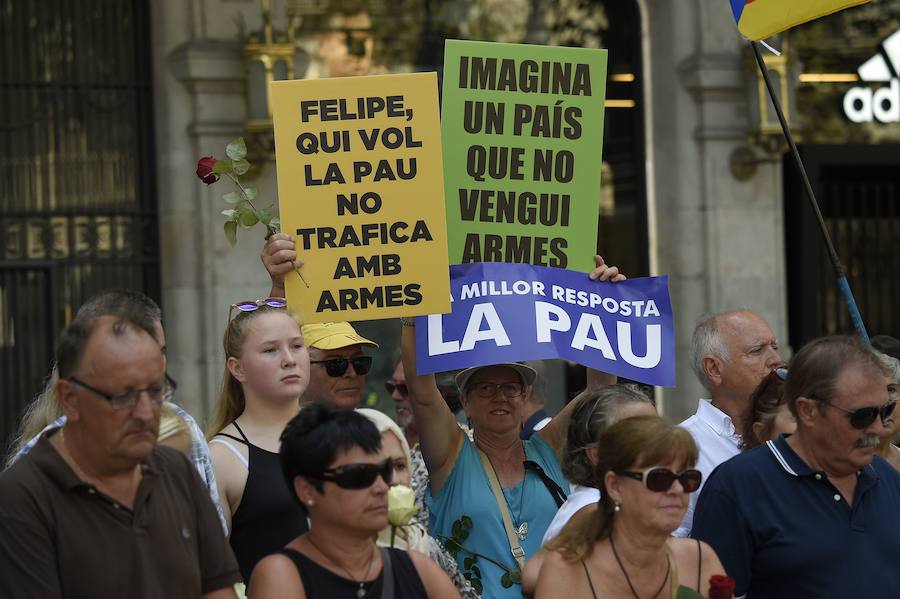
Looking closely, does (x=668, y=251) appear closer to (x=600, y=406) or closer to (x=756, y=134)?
(x=756, y=134)

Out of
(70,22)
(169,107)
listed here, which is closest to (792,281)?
(169,107)

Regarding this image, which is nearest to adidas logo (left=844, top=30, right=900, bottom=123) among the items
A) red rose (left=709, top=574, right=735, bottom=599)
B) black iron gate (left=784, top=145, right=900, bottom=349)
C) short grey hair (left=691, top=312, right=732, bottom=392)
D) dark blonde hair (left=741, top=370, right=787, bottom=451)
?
black iron gate (left=784, top=145, right=900, bottom=349)

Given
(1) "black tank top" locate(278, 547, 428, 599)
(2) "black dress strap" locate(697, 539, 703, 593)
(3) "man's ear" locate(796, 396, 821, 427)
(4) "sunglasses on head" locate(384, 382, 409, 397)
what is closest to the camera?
(1) "black tank top" locate(278, 547, 428, 599)

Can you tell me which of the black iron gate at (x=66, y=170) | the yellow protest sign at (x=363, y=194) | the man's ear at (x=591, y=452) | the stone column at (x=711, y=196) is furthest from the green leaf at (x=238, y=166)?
the stone column at (x=711, y=196)

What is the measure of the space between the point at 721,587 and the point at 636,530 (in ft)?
0.98

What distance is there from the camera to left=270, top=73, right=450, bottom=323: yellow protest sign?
5551mm

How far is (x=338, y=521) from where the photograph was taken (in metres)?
4.07

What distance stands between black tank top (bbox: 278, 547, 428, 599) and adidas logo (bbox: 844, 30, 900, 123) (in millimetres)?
8825

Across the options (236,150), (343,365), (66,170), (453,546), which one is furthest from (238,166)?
(66,170)

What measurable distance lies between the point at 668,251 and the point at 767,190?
0.85 meters

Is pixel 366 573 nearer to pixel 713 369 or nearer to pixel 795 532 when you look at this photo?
pixel 795 532

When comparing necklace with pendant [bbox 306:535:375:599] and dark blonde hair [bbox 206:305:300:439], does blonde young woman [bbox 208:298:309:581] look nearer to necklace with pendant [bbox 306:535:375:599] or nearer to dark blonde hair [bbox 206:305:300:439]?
dark blonde hair [bbox 206:305:300:439]

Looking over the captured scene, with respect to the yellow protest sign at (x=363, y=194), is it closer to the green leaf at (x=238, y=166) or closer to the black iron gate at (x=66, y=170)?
the green leaf at (x=238, y=166)

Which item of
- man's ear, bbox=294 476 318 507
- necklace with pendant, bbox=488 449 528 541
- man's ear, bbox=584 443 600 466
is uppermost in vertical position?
man's ear, bbox=294 476 318 507
